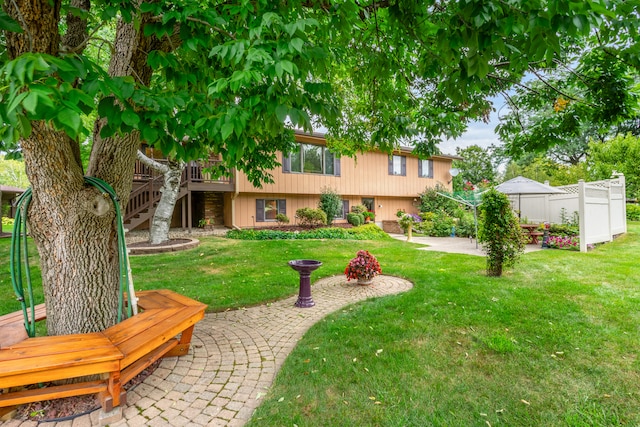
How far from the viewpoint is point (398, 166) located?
61.3 feet

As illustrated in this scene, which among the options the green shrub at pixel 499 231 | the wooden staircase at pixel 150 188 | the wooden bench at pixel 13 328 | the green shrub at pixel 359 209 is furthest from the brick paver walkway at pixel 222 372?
the green shrub at pixel 359 209

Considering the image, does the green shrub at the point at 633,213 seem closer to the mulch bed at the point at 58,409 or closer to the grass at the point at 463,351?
the grass at the point at 463,351

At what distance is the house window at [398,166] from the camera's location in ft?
60.3

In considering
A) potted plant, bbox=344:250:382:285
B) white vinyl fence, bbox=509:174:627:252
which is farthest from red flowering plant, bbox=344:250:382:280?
white vinyl fence, bbox=509:174:627:252

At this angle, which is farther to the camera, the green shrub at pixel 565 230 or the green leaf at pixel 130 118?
the green shrub at pixel 565 230

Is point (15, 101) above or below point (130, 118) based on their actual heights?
below

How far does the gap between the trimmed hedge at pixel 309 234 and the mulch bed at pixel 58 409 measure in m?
9.26

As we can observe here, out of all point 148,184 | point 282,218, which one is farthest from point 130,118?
point 282,218

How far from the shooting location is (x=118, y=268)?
3180 mm

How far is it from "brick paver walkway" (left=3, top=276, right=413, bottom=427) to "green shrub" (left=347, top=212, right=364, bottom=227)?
1107 centimetres

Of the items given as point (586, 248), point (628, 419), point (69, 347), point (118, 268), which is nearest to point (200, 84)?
point (118, 268)

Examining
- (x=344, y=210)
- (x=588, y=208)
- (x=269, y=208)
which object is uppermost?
(x=269, y=208)

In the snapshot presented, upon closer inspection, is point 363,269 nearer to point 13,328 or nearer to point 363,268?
point 363,268

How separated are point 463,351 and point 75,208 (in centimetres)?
403
